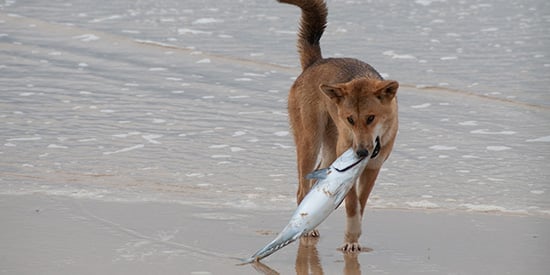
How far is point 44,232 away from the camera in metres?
5.96

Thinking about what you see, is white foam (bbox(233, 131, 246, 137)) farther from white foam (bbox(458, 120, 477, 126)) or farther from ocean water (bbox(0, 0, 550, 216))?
white foam (bbox(458, 120, 477, 126))

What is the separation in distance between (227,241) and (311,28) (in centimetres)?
177

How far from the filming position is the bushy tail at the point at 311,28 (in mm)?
6977

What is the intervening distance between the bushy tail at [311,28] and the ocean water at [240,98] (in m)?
0.93

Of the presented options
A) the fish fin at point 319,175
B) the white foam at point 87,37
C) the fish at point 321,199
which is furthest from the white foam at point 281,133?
the white foam at point 87,37

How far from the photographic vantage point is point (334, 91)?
19.7ft

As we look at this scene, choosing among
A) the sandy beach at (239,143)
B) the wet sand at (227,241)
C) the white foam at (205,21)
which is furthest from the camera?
the white foam at (205,21)

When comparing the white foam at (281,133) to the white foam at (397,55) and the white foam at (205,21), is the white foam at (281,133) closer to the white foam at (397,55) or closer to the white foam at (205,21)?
the white foam at (397,55)

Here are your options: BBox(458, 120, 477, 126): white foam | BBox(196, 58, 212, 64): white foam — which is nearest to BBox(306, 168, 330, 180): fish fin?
BBox(458, 120, 477, 126): white foam

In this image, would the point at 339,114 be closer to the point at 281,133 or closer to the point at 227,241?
the point at 227,241

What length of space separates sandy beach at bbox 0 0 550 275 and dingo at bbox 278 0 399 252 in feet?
0.95

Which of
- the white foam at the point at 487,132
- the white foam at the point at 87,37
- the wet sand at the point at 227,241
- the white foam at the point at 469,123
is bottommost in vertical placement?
the white foam at the point at 87,37

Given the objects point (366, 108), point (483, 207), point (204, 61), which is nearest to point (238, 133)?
point (483, 207)

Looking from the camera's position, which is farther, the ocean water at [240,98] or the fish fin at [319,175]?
the ocean water at [240,98]
